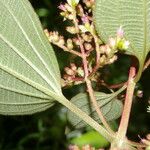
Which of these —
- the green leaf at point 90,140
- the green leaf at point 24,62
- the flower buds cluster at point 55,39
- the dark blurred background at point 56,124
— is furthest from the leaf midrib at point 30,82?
the green leaf at point 90,140

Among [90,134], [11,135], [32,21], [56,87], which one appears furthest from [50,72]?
[11,135]

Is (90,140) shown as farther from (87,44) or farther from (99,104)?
(87,44)

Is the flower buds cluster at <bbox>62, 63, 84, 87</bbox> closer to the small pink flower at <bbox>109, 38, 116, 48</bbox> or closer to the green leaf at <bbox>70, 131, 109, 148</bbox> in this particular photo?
the small pink flower at <bbox>109, 38, 116, 48</bbox>

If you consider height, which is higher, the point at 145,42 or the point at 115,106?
the point at 145,42

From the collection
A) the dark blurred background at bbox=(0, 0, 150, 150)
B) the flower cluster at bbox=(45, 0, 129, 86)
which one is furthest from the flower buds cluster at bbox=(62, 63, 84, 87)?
the dark blurred background at bbox=(0, 0, 150, 150)

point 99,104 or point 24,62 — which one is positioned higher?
point 24,62

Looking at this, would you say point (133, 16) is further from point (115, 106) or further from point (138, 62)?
point (115, 106)

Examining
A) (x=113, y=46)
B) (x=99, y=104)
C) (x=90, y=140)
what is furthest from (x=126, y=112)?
(x=90, y=140)
